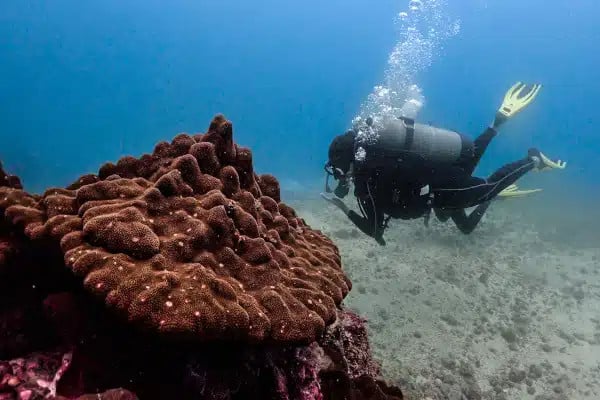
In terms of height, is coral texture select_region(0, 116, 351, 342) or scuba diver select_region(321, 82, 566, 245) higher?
scuba diver select_region(321, 82, 566, 245)

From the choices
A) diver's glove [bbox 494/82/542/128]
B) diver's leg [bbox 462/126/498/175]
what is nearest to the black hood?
diver's leg [bbox 462/126/498/175]

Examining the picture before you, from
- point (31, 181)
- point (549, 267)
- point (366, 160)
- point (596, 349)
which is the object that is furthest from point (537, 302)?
point (31, 181)

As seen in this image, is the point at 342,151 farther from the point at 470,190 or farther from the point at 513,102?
the point at 513,102

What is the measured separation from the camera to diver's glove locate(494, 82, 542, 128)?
36.3ft

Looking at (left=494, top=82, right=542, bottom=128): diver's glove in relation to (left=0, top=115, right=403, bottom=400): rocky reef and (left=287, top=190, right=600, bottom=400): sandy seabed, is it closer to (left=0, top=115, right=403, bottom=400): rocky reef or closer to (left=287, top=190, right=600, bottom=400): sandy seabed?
(left=287, top=190, right=600, bottom=400): sandy seabed

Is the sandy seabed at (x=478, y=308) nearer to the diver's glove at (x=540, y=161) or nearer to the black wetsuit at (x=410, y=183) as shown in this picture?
the black wetsuit at (x=410, y=183)

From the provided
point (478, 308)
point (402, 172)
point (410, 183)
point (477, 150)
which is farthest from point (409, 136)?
point (478, 308)

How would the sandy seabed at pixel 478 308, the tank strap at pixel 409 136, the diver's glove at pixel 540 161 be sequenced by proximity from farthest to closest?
the diver's glove at pixel 540 161 < the sandy seabed at pixel 478 308 < the tank strap at pixel 409 136

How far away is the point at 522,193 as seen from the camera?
11.9 m

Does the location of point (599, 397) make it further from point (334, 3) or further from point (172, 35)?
point (172, 35)

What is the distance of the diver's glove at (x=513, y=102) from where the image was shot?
1106 centimetres

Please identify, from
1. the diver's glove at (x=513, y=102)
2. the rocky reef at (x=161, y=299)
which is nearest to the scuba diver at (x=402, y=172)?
the diver's glove at (x=513, y=102)

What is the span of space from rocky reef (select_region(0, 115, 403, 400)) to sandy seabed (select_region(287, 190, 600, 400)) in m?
5.77

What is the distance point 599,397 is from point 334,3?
16832cm
